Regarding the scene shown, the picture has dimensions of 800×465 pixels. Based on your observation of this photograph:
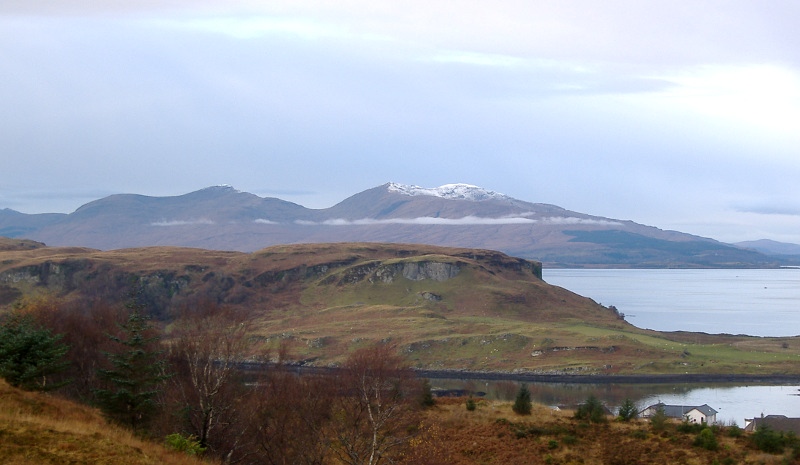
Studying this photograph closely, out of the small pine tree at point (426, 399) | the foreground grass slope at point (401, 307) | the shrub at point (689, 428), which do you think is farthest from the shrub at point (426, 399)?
the foreground grass slope at point (401, 307)

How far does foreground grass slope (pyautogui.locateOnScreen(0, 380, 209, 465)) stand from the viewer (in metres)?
15.4

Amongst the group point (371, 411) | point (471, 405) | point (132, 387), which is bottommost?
point (471, 405)

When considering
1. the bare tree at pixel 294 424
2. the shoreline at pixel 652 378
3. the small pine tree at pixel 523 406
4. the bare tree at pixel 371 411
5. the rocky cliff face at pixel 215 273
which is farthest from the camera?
the rocky cliff face at pixel 215 273

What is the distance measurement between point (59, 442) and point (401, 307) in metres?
Answer: 136

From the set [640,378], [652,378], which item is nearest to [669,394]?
[652,378]

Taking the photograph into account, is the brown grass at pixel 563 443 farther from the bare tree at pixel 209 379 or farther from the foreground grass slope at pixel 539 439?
the bare tree at pixel 209 379

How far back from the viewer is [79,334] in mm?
42312

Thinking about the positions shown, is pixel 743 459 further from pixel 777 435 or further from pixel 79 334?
pixel 79 334

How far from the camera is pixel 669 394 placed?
9012cm

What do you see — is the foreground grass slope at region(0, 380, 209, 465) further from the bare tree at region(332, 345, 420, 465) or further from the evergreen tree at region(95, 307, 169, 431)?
the bare tree at region(332, 345, 420, 465)

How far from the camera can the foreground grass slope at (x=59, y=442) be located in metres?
15.4

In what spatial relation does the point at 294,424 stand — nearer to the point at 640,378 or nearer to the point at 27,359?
the point at 27,359

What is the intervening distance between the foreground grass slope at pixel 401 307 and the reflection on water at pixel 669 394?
350 inches

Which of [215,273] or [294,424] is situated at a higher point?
[215,273]
